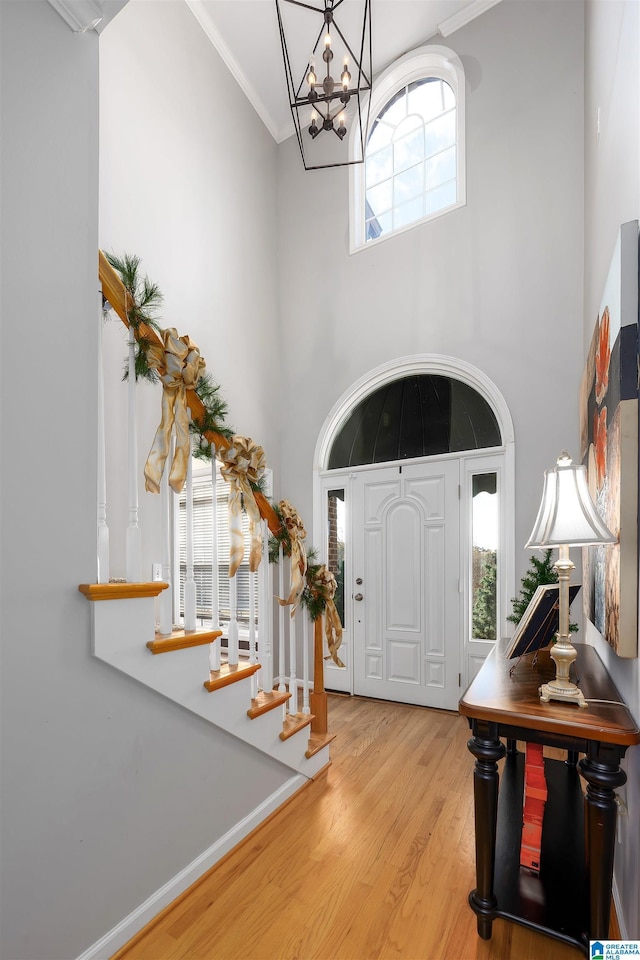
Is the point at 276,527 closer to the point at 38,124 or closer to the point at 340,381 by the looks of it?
the point at 38,124

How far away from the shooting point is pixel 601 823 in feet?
4.31

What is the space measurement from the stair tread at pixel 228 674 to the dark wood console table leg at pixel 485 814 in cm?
96

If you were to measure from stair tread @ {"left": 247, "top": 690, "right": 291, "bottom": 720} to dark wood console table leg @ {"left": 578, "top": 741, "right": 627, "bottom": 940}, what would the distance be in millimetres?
1307

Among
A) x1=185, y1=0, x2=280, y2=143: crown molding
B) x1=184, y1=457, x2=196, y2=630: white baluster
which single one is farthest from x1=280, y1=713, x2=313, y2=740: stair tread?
x1=185, y1=0, x2=280, y2=143: crown molding

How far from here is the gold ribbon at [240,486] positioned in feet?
7.07

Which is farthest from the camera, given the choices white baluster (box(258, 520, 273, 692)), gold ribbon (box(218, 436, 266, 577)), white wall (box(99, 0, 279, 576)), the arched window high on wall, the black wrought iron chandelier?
the black wrought iron chandelier

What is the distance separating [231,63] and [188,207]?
5.30 ft

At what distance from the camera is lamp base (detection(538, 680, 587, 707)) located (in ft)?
4.78

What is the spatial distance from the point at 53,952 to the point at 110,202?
3.53m

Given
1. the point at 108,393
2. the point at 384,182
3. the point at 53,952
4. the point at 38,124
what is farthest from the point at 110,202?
the point at 53,952

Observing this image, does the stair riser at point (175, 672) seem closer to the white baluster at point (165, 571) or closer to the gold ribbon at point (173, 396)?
the white baluster at point (165, 571)

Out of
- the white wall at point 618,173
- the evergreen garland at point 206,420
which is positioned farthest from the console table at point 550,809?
the evergreen garland at point 206,420

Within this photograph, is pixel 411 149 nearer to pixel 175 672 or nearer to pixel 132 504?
pixel 132 504

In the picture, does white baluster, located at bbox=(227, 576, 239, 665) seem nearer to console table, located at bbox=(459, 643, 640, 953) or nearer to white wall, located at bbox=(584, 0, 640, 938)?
console table, located at bbox=(459, 643, 640, 953)
